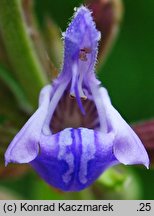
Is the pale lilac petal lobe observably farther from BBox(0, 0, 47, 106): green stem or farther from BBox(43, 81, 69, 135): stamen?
BBox(0, 0, 47, 106): green stem

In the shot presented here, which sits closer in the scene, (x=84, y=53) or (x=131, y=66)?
(x=84, y=53)

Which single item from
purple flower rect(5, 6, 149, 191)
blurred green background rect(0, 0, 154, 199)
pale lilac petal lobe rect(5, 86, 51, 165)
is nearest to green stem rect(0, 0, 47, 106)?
purple flower rect(5, 6, 149, 191)

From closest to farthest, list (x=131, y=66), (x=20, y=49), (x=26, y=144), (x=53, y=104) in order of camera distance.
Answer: (x=26, y=144)
(x=53, y=104)
(x=20, y=49)
(x=131, y=66)

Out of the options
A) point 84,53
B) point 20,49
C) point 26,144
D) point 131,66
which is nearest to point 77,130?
point 26,144

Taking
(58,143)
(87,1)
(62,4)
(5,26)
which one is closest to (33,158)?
(58,143)

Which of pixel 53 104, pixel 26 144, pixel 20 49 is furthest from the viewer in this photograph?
pixel 20 49

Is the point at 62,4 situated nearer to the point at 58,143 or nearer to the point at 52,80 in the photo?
the point at 52,80

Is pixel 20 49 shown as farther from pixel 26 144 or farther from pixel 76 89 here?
pixel 26 144

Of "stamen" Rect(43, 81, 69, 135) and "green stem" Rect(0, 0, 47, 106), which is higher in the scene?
"green stem" Rect(0, 0, 47, 106)

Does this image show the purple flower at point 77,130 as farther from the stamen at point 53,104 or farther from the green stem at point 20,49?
the green stem at point 20,49
